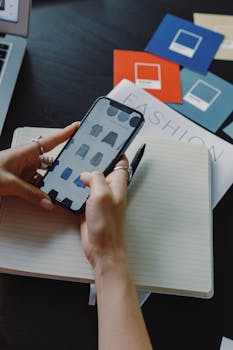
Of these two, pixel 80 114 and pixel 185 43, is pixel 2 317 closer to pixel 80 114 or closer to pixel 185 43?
pixel 80 114

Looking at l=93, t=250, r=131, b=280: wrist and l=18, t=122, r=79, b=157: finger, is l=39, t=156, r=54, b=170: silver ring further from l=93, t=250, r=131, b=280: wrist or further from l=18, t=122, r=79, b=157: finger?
Answer: l=93, t=250, r=131, b=280: wrist

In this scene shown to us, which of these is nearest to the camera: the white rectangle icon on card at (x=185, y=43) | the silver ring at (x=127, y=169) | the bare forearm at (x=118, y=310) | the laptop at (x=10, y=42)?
the bare forearm at (x=118, y=310)

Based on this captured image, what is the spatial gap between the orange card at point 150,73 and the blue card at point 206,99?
0.01 meters

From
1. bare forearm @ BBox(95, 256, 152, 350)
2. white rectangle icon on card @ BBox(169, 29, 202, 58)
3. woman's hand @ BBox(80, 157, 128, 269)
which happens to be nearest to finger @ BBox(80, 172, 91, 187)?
woman's hand @ BBox(80, 157, 128, 269)

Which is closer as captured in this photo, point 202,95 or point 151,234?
point 151,234

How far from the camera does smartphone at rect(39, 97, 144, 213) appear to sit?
62 centimetres

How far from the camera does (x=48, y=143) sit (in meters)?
0.63

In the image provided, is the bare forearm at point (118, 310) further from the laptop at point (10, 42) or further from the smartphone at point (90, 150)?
the laptop at point (10, 42)

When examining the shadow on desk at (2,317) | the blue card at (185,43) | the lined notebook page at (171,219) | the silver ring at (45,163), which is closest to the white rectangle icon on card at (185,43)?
the blue card at (185,43)

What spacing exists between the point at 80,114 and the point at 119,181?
0.66ft

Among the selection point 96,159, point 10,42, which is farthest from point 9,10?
point 96,159

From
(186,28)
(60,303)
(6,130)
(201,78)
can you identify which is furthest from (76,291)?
(186,28)

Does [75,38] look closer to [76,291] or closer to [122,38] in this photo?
[122,38]

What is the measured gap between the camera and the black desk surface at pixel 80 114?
0.57m
